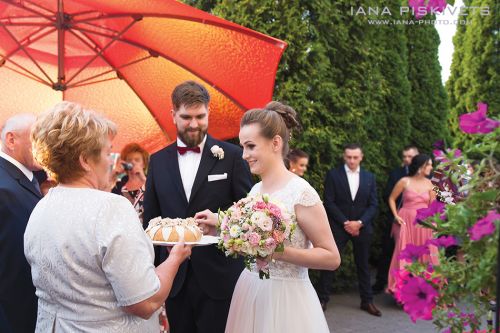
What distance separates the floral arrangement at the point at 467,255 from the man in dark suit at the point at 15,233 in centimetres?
187

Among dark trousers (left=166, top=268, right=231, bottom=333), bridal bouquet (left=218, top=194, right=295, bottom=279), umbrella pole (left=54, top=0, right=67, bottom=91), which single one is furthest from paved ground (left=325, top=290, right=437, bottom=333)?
umbrella pole (left=54, top=0, right=67, bottom=91)

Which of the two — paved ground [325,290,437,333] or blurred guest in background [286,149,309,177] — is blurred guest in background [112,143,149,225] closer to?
blurred guest in background [286,149,309,177]

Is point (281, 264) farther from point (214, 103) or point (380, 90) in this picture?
point (380, 90)

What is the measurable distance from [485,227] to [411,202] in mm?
6153

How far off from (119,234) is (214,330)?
1.61 meters

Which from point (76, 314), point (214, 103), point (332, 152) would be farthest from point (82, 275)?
point (332, 152)

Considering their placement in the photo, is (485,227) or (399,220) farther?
(399,220)

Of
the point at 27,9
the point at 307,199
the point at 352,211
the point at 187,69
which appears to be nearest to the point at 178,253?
the point at 307,199

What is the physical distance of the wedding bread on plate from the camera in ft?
8.59

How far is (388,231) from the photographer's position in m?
8.26

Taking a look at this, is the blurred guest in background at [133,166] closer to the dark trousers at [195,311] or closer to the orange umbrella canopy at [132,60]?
the orange umbrella canopy at [132,60]

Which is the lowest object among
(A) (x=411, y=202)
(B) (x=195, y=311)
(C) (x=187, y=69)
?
(B) (x=195, y=311)

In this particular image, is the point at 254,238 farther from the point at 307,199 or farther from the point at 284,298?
the point at 284,298

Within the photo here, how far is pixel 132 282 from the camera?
195 cm
